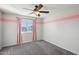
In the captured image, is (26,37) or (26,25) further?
(26,25)

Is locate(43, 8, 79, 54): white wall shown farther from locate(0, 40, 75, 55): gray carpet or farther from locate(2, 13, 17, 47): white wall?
locate(2, 13, 17, 47): white wall

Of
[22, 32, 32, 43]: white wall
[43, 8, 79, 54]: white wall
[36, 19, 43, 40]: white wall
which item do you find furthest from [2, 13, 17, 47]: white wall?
[43, 8, 79, 54]: white wall

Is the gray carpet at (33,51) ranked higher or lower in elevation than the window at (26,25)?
lower

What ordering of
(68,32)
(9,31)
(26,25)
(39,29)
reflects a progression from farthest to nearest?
1. (39,29)
2. (26,25)
3. (9,31)
4. (68,32)

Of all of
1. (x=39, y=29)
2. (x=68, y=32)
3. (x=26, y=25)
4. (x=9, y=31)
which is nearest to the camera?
(x=68, y=32)

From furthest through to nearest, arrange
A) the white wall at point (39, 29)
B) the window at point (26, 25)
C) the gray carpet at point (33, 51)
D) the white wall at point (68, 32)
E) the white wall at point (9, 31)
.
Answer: the white wall at point (39, 29), the window at point (26, 25), the white wall at point (9, 31), the gray carpet at point (33, 51), the white wall at point (68, 32)

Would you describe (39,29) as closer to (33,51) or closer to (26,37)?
(26,37)

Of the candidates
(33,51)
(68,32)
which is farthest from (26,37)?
(68,32)

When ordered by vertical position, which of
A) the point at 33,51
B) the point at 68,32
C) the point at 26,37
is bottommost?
the point at 33,51

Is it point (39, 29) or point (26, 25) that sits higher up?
point (26, 25)

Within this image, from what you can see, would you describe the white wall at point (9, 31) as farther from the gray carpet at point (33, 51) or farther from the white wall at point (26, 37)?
the white wall at point (26, 37)

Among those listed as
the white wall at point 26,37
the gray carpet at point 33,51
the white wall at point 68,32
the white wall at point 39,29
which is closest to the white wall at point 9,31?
the gray carpet at point 33,51
